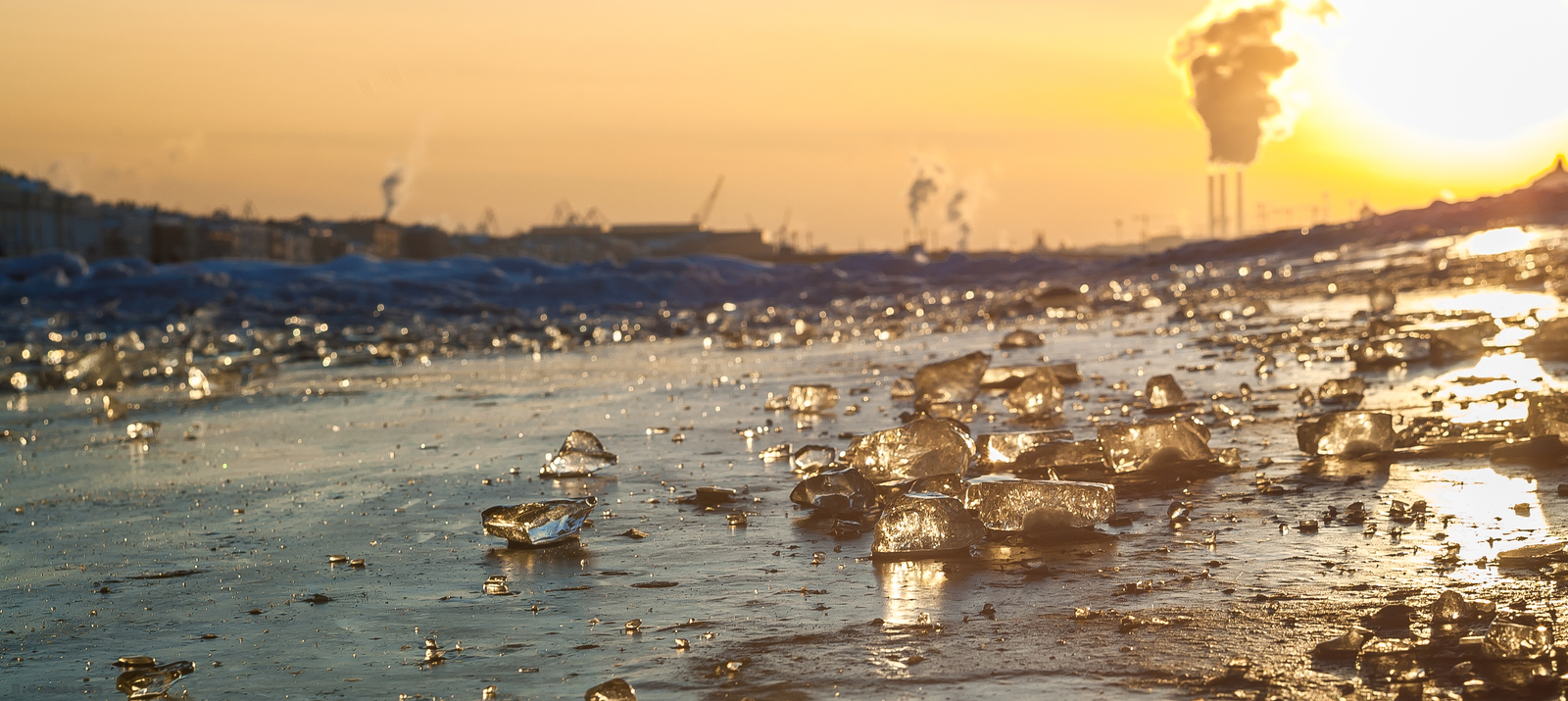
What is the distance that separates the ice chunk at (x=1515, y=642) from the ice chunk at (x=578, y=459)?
9.27 feet

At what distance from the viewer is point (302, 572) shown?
2840 millimetres

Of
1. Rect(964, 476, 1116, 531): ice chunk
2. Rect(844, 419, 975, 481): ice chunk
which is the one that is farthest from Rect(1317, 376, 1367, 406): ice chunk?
Rect(964, 476, 1116, 531): ice chunk

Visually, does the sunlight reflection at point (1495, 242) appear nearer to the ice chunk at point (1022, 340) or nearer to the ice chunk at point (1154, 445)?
the ice chunk at point (1022, 340)

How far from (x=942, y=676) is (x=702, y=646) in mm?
449

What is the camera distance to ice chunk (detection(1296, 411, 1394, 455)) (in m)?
3.62

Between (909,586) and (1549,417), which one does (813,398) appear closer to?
(1549,417)

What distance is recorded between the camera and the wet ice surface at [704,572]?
6.55 ft

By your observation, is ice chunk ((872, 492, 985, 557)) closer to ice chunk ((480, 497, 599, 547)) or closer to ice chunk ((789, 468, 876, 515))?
ice chunk ((789, 468, 876, 515))

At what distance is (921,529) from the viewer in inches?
110

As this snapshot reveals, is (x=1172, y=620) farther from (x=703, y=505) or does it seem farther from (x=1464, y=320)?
(x=1464, y=320)

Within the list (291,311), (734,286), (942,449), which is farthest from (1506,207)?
(942,449)

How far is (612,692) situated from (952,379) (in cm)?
396

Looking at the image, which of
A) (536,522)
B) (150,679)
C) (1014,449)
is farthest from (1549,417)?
(150,679)

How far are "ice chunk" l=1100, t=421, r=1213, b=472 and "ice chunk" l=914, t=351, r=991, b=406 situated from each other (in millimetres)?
1835
